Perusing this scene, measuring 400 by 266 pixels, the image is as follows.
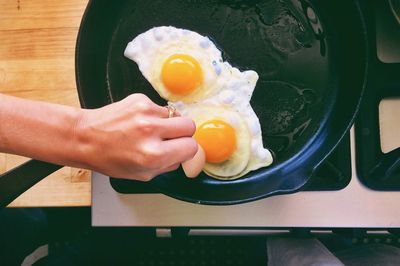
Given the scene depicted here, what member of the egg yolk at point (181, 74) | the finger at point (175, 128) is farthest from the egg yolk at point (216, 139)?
the finger at point (175, 128)

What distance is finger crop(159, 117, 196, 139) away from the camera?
2.49 ft

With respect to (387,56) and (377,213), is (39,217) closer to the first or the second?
(377,213)

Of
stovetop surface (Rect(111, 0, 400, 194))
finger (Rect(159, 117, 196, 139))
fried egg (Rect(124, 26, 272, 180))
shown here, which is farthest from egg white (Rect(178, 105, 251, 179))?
finger (Rect(159, 117, 196, 139))

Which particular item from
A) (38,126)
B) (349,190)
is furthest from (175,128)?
(349,190)

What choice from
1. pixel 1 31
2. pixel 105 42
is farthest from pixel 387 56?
Result: pixel 1 31

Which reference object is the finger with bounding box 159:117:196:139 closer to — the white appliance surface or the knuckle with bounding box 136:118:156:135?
the knuckle with bounding box 136:118:156:135

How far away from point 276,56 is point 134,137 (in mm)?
484

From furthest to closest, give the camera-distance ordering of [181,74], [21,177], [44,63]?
[44,63] < [181,74] < [21,177]

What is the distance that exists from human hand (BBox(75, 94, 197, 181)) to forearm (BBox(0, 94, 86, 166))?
0.7 inches

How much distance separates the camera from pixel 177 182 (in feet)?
3.43

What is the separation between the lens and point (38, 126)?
76 centimetres

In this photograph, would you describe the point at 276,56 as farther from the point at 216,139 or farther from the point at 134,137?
the point at 134,137

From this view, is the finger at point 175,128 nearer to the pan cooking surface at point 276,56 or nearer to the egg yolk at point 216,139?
the egg yolk at point 216,139

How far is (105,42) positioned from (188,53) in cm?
23
